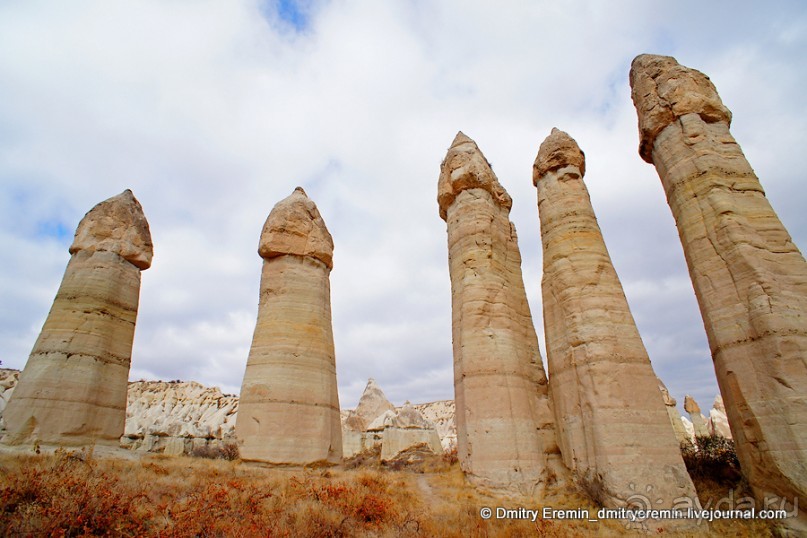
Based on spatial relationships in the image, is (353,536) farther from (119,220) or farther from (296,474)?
(119,220)

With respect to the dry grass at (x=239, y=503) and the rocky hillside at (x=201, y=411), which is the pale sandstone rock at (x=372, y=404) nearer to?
the rocky hillside at (x=201, y=411)

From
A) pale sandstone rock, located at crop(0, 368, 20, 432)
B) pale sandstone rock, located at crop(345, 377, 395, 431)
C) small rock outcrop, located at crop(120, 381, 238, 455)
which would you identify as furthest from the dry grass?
pale sandstone rock, located at crop(0, 368, 20, 432)

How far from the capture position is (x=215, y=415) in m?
36.1

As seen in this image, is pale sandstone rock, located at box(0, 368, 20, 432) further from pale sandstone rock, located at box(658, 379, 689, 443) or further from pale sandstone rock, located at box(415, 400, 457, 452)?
pale sandstone rock, located at box(658, 379, 689, 443)

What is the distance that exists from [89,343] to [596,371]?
47.0 feet

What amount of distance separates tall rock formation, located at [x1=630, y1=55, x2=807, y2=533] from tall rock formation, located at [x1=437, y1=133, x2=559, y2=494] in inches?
167

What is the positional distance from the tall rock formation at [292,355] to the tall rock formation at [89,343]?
14.5 feet

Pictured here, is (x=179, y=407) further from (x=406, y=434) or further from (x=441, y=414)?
(x=406, y=434)

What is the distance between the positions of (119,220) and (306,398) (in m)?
9.34

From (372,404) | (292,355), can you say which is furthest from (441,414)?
(292,355)

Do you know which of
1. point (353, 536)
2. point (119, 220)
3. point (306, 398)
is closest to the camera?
point (353, 536)

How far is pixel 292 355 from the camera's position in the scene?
12820 millimetres

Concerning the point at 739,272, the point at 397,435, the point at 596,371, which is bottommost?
the point at 397,435

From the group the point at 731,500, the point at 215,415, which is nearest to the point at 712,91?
the point at 731,500
